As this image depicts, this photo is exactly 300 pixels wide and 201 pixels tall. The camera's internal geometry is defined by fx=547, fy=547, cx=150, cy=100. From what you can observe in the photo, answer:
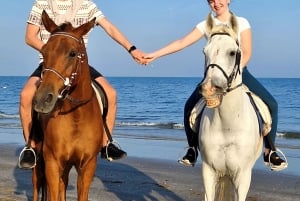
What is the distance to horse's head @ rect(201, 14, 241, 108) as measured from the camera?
5.14m

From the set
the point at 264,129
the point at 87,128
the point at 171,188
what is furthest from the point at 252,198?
the point at 87,128

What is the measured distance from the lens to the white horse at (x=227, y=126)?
17.4 feet

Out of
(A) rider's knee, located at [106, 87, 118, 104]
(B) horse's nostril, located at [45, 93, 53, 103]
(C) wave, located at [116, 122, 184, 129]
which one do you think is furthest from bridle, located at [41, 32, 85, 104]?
(C) wave, located at [116, 122, 184, 129]

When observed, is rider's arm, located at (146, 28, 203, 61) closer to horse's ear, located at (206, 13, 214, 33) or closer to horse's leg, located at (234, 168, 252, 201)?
horse's ear, located at (206, 13, 214, 33)

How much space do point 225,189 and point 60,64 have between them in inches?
100

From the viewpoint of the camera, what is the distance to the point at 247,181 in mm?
6102

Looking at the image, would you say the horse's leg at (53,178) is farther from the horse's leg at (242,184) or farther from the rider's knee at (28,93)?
the horse's leg at (242,184)

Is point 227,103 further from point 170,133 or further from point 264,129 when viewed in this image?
point 170,133

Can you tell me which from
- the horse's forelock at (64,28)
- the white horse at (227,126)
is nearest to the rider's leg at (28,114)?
the horse's forelock at (64,28)

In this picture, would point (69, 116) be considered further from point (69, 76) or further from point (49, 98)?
point (49, 98)

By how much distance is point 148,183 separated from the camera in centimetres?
1078

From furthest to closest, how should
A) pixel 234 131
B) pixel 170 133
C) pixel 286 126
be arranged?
pixel 286 126 → pixel 170 133 → pixel 234 131

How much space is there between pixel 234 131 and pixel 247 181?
61 centimetres

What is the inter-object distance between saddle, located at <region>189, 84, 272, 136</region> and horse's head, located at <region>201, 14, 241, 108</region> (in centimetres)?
112
